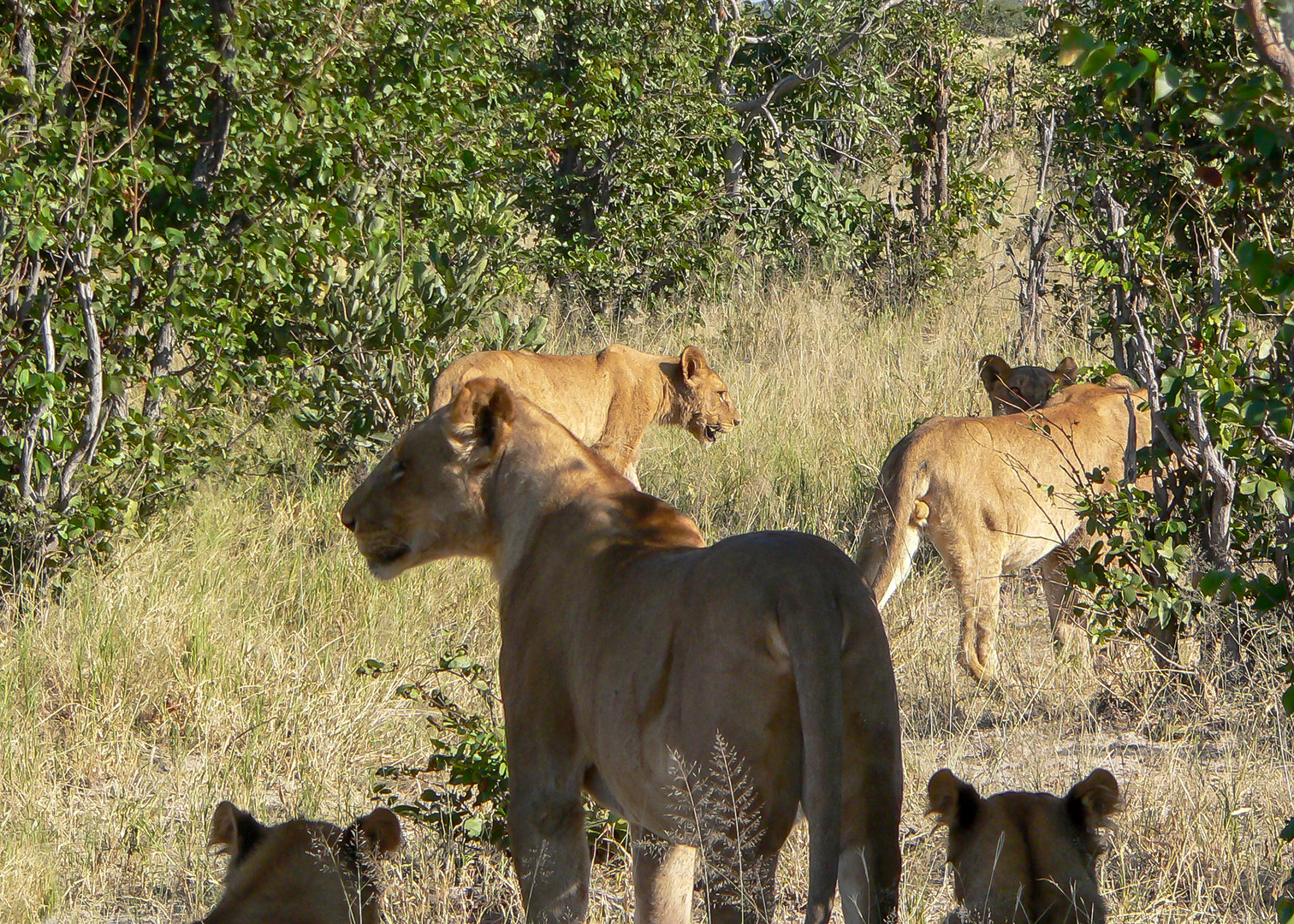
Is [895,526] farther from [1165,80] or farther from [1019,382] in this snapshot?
[1165,80]

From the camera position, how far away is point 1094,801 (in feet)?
9.03

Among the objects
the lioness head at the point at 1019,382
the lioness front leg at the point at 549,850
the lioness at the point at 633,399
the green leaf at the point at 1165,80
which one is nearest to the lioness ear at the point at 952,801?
the lioness front leg at the point at 549,850

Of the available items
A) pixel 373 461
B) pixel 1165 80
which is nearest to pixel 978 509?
pixel 373 461

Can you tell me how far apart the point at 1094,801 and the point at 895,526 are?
3.37m

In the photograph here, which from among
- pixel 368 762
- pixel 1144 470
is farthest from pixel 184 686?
pixel 1144 470

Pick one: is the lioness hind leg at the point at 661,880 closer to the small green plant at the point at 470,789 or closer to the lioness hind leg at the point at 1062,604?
the small green plant at the point at 470,789

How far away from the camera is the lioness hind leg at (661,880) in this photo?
3.18 m

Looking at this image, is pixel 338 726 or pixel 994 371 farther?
pixel 994 371

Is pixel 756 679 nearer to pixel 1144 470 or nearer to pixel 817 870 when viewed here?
pixel 817 870

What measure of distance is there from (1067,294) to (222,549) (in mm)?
7060

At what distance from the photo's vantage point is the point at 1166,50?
225 inches

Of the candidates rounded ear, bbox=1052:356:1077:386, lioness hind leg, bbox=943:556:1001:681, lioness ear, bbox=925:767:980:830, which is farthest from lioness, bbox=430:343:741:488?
lioness ear, bbox=925:767:980:830

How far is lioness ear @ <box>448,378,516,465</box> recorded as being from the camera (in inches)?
133

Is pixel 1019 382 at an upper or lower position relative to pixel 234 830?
lower
